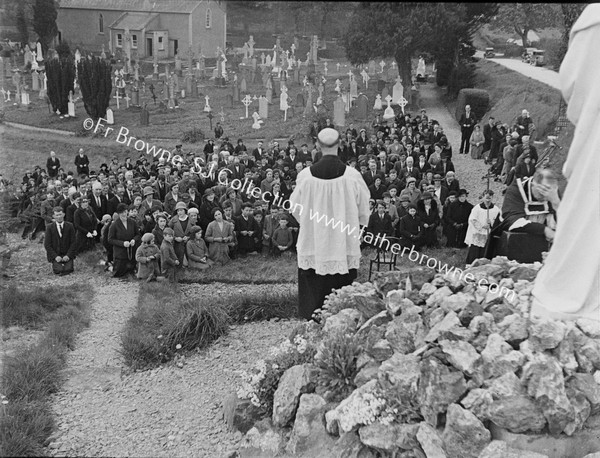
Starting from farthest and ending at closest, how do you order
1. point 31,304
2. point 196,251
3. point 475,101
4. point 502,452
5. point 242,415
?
point 475,101
point 196,251
point 31,304
point 242,415
point 502,452

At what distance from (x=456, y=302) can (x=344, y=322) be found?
42.2 inches

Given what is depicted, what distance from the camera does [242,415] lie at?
6.02 metres

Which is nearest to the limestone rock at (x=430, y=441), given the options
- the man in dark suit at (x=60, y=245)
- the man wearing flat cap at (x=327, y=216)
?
the man wearing flat cap at (x=327, y=216)

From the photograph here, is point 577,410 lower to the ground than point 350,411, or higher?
higher

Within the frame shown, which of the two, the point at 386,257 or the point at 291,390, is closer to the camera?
the point at 291,390

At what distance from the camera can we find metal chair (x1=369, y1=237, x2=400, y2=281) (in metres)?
10.2

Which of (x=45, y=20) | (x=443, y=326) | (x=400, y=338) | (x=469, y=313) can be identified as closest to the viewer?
(x=443, y=326)

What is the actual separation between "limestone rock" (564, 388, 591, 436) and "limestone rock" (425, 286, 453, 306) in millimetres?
1388

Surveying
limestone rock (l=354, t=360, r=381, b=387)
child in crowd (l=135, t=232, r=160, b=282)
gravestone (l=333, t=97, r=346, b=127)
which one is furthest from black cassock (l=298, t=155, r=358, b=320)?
gravestone (l=333, t=97, r=346, b=127)

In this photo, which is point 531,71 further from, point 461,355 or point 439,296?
point 461,355

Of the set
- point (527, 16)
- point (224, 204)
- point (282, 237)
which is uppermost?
point (527, 16)

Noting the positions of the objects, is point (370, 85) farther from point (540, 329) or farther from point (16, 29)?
point (540, 329)

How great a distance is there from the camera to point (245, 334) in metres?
8.15

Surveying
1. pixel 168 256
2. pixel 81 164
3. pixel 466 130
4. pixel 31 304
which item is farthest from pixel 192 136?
Result: pixel 31 304
